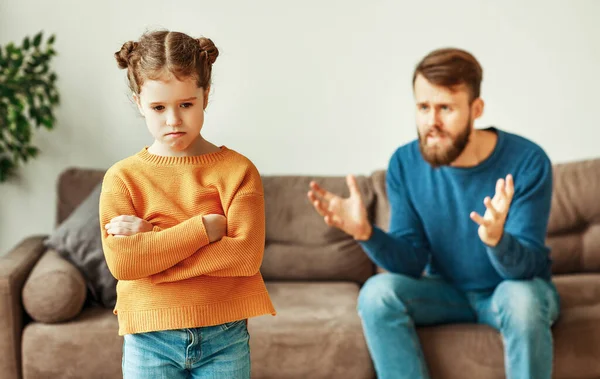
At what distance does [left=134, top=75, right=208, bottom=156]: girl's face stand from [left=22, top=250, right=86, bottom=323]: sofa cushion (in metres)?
1.26

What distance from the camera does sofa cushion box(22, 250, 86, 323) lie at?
87.2 inches

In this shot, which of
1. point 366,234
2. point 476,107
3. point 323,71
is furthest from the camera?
point 323,71

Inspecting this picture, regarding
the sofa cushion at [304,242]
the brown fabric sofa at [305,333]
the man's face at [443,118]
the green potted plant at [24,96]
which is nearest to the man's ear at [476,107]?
the man's face at [443,118]

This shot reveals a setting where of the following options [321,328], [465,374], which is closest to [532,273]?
[465,374]

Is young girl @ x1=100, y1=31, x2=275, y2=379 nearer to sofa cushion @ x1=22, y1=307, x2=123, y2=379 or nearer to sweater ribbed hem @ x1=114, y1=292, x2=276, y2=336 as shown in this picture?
sweater ribbed hem @ x1=114, y1=292, x2=276, y2=336

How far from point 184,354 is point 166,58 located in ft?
1.56

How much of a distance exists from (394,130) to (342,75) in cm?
32

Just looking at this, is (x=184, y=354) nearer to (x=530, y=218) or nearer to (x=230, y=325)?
(x=230, y=325)

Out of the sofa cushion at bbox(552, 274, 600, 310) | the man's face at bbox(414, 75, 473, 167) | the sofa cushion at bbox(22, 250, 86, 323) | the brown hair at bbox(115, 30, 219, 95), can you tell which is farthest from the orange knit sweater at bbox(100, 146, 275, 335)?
the sofa cushion at bbox(552, 274, 600, 310)

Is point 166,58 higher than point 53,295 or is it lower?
higher

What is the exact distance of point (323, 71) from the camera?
3033 millimetres

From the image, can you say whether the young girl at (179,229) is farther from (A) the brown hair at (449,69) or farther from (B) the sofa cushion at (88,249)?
(B) the sofa cushion at (88,249)

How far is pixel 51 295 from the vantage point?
221 cm

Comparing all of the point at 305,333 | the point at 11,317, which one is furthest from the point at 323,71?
the point at 11,317
